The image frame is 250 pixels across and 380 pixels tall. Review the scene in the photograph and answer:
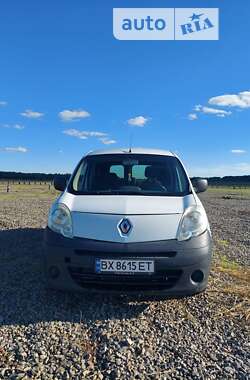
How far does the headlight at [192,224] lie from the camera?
4008 millimetres

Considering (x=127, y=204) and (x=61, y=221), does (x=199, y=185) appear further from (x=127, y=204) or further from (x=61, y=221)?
(x=61, y=221)

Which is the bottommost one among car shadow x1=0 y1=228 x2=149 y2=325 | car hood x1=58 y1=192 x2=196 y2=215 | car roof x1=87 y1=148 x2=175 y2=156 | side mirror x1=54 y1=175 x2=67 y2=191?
car shadow x1=0 y1=228 x2=149 y2=325

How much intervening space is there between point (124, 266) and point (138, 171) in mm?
1972

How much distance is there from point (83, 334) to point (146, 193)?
1.88m

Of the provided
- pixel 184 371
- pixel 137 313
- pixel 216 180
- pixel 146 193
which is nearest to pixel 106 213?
pixel 146 193

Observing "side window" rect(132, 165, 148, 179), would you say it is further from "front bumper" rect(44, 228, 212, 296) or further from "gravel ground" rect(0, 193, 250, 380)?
"gravel ground" rect(0, 193, 250, 380)

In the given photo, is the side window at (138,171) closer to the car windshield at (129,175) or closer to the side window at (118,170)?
the car windshield at (129,175)

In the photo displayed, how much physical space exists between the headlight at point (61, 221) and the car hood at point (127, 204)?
8 centimetres

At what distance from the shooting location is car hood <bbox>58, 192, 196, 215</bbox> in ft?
13.6

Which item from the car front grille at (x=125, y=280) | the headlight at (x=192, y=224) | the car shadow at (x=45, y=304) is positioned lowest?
the car shadow at (x=45, y=304)

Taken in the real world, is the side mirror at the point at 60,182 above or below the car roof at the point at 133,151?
below

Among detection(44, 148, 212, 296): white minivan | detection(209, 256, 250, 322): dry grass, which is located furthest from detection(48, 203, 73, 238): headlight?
detection(209, 256, 250, 322): dry grass

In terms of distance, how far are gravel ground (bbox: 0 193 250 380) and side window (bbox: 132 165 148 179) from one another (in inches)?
70.4

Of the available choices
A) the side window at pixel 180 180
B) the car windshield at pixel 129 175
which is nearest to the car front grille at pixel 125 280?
the car windshield at pixel 129 175
